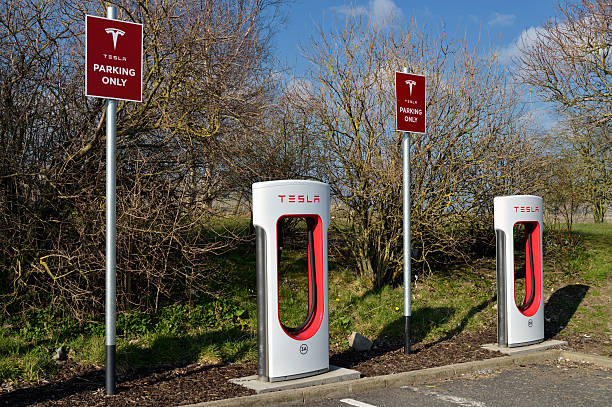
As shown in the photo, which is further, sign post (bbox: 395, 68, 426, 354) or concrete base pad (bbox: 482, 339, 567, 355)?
concrete base pad (bbox: 482, 339, 567, 355)

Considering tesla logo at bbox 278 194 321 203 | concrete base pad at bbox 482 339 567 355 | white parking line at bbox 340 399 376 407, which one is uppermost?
tesla logo at bbox 278 194 321 203

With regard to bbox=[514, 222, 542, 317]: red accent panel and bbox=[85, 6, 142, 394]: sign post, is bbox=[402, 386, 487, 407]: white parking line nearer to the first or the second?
bbox=[514, 222, 542, 317]: red accent panel

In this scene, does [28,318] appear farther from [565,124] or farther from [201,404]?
[565,124]

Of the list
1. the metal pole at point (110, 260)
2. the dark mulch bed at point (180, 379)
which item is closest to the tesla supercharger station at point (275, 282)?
the dark mulch bed at point (180, 379)

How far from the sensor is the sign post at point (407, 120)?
25.7ft

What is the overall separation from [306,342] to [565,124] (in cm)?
1110

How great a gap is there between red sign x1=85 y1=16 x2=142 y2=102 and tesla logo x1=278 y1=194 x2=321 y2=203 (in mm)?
1690

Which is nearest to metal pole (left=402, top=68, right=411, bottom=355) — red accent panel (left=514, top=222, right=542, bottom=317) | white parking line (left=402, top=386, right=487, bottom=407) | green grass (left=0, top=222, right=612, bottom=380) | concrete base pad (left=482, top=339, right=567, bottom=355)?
green grass (left=0, top=222, right=612, bottom=380)

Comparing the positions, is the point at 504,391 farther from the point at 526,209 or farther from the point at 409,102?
the point at 409,102

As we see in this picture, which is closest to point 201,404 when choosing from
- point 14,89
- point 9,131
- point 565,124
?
point 9,131

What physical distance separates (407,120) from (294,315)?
339cm

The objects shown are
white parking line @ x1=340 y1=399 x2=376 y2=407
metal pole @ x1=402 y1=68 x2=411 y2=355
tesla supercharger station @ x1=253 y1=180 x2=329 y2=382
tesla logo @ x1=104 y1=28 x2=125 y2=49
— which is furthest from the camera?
metal pole @ x1=402 y1=68 x2=411 y2=355

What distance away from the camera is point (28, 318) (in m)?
7.91

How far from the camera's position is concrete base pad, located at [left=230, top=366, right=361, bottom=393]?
19.8 ft
